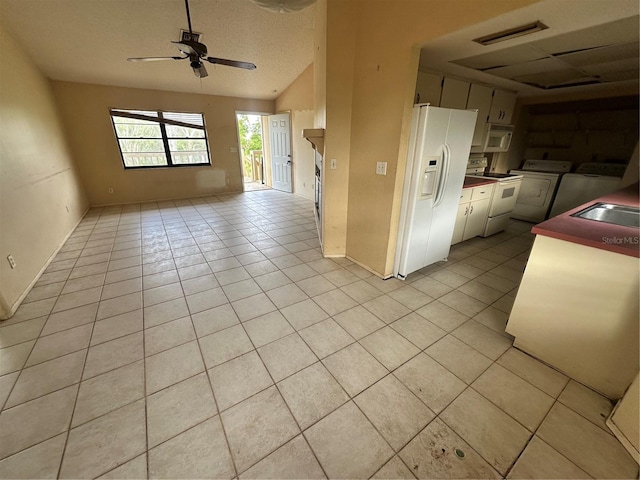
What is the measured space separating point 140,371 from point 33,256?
2.28 meters

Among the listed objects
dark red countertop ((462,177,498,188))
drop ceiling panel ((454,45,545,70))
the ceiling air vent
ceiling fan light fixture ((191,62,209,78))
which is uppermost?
drop ceiling panel ((454,45,545,70))

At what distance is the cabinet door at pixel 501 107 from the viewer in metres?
3.68

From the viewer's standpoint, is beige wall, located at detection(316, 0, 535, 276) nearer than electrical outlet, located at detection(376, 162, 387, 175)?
Yes

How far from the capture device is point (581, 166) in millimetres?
4168

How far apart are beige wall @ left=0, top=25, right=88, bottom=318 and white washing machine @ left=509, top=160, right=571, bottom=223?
6658mm

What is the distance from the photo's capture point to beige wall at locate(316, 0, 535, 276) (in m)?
1.98

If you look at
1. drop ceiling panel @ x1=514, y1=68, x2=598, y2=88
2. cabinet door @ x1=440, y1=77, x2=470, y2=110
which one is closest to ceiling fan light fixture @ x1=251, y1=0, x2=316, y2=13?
cabinet door @ x1=440, y1=77, x2=470, y2=110

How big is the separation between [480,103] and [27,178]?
18.7 feet

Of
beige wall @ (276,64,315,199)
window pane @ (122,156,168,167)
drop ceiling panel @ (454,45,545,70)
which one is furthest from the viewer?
window pane @ (122,156,168,167)

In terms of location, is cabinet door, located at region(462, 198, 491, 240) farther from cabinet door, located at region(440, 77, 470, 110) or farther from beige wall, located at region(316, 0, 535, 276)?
beige wall, located at region(316, 0, 535, 276)

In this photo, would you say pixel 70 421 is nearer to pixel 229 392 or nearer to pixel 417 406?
pixel 229 392

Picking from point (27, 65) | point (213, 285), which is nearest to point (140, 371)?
point (213, 285)

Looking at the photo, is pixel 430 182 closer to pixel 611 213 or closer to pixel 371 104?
pixel 371 104

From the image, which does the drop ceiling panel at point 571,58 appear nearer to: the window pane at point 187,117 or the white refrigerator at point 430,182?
the white refrigerator at point 430,182
